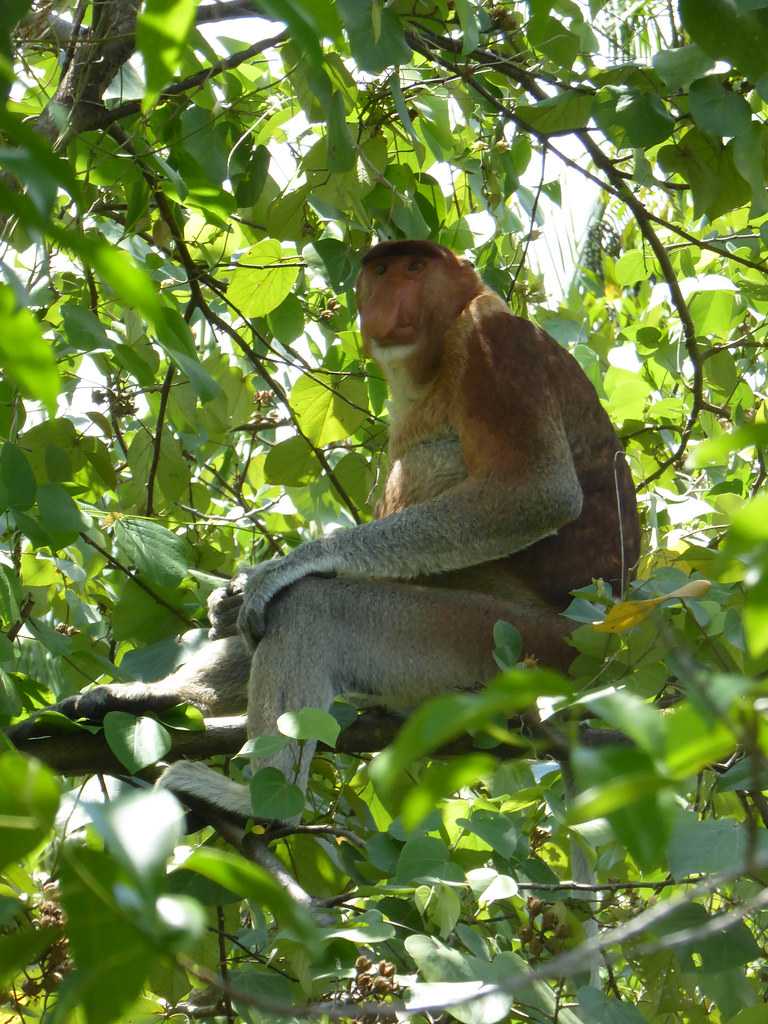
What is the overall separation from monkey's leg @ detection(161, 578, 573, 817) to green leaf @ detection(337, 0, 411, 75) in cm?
154

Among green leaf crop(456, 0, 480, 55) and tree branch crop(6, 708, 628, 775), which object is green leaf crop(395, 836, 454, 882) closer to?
tree branch crop(6, 708, 628, 775)

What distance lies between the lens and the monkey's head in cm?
403

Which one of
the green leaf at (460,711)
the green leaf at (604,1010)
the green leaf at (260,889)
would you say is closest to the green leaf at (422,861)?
the green leaf at (604,1010)

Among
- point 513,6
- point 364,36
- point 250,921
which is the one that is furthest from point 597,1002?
point 513,6

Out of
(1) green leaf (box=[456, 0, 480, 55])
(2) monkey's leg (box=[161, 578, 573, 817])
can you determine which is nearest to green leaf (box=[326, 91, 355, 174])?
(1) green leaf (box=[456, 0, 480, 55])

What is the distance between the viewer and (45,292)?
2787mm

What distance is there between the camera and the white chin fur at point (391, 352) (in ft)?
13.3

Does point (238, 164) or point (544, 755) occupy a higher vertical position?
point (238, 164)

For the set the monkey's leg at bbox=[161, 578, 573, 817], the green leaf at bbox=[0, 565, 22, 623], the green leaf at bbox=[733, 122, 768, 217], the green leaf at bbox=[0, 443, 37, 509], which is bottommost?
the monkey's leg at bbox=[161, 578, 573, 817]

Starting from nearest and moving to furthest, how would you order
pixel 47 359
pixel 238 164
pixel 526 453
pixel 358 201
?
pixel 47 359, pixel 358 201, pixel 238 164, pixel 526 453

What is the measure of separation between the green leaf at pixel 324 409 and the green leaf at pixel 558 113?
40.9 inches

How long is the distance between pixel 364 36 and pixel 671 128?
0.89 metres

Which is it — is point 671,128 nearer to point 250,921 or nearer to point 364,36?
point 364,36

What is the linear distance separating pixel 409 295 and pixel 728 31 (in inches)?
82.0
